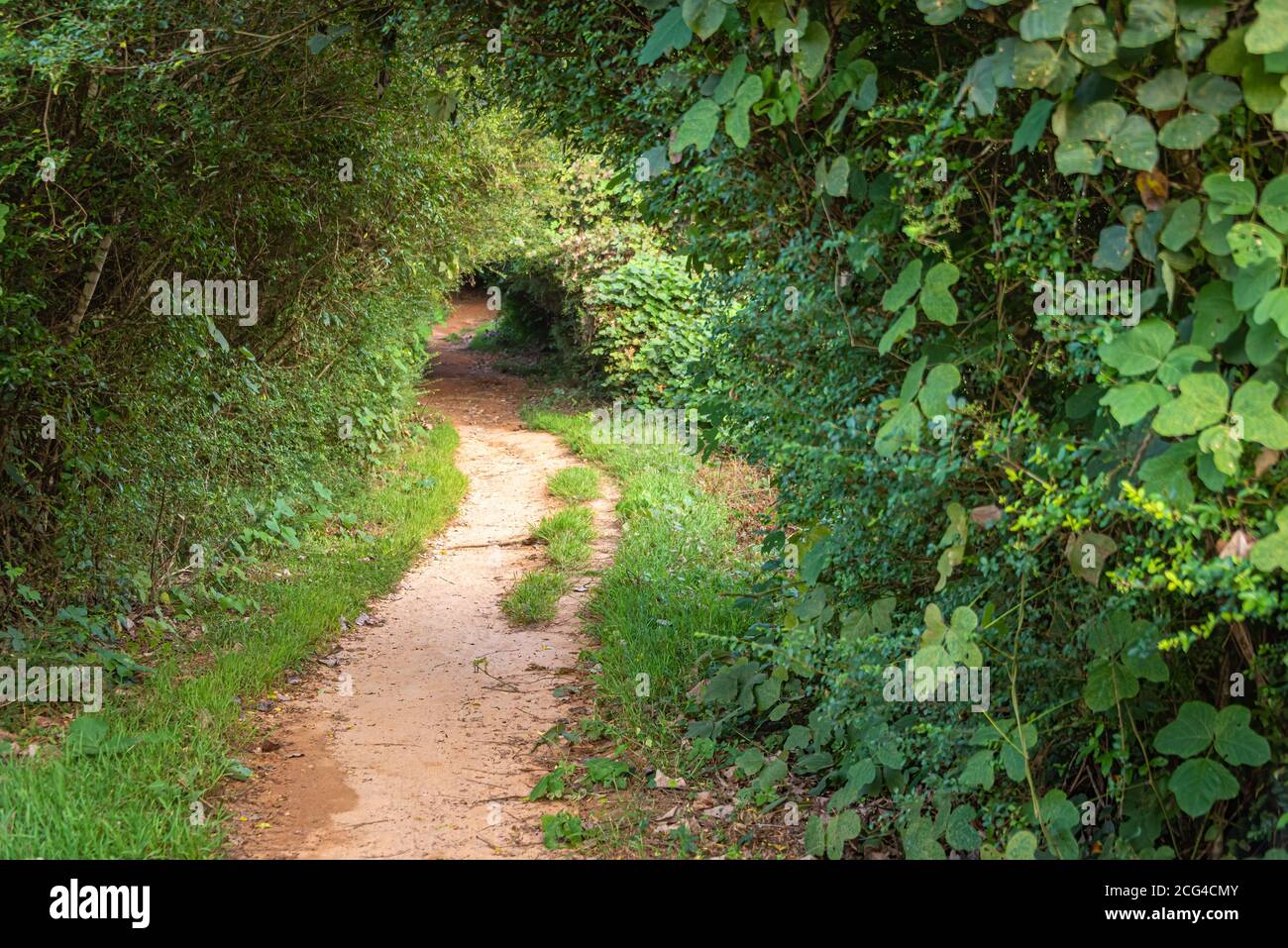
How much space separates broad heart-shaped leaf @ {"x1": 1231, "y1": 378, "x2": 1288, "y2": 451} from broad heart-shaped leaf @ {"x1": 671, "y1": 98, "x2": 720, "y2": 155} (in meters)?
1.58

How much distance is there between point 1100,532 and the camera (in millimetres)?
2814

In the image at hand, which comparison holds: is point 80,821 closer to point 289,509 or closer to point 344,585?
point 344,585

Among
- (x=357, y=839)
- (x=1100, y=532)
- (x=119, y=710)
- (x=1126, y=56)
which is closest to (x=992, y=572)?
(x=1100, y=532)

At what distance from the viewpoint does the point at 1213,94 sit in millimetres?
2279

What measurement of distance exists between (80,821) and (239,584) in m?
3.36

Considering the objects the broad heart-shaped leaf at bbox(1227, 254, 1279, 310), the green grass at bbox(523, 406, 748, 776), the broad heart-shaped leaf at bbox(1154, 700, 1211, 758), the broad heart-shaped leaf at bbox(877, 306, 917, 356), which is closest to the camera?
the broad heart-shaped leaf at bbox(1227, 254, 1279, 310)

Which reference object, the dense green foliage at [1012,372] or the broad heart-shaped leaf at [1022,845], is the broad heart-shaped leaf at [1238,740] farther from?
the broad heart-shaped leaf at [1022,845]

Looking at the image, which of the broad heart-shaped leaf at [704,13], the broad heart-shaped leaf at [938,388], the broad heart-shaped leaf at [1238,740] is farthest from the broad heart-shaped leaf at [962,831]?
the broad heart-shaped leaf at [704,13]

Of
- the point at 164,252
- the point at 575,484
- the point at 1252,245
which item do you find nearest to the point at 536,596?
the point at 164,252

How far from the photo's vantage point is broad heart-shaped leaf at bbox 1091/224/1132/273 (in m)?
2.55

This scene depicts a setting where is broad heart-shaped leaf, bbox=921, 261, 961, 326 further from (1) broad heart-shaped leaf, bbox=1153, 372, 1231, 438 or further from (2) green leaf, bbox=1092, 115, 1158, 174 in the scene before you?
(1) broad heart-shaped leaf, bbox=1153, 372, 1231, 438

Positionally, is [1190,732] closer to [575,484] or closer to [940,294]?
[940,294]

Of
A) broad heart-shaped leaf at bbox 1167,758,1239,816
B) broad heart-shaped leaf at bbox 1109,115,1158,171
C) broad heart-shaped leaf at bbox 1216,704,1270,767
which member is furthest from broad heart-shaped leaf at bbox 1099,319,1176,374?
broad heart-shaped leaf at bbox 1167,758,1239,816

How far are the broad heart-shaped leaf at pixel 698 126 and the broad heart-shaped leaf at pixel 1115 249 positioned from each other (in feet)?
3.68
